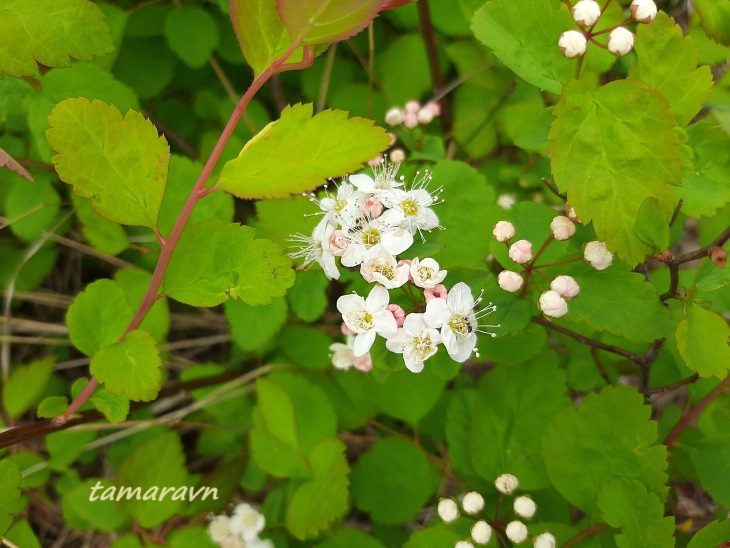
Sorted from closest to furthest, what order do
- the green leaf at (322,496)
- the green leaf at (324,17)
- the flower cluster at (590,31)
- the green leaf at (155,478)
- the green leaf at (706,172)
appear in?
the green leaf at (324,17) < the flower cluster at (590,31) < the green leaf at (706,172) < the green leaf at (322,496) < the green leaf at (155,478)

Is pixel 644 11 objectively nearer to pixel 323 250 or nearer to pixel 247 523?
pixel 323 250

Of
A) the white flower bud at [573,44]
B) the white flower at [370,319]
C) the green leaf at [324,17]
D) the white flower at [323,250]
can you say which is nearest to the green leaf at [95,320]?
the white flower at [323,250]

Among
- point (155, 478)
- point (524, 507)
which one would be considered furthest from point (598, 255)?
point (155, 478)

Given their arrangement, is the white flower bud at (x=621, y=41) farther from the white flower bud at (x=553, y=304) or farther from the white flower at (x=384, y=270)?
the white flower at (x=384, y=270)

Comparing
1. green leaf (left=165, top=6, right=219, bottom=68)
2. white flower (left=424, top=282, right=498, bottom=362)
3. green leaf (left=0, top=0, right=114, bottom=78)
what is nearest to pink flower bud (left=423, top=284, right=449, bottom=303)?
white flower (left=424, top=282, right=498, bottom=362)

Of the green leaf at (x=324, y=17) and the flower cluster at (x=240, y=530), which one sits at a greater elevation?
the green leaf at (x=324, y=17)

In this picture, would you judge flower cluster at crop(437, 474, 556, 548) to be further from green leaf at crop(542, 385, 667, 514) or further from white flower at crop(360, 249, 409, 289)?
→ white flower at crop(360, 249, 409, 289)
